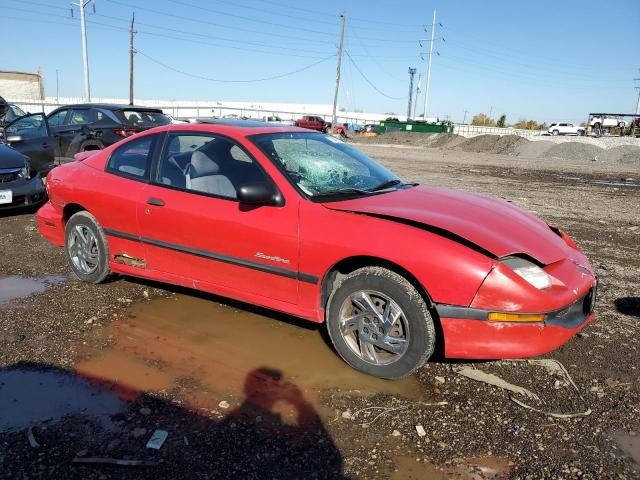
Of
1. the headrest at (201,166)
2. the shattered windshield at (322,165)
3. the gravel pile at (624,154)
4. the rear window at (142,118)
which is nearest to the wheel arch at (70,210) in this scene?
the headrest at (201,166)

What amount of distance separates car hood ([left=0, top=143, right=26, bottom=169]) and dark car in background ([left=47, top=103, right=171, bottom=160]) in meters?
2.68

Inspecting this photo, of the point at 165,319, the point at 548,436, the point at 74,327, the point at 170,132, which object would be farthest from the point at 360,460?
the point at 170,132

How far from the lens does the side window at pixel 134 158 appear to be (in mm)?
4355

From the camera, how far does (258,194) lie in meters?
3.46

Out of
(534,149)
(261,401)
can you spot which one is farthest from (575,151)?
(261,401)

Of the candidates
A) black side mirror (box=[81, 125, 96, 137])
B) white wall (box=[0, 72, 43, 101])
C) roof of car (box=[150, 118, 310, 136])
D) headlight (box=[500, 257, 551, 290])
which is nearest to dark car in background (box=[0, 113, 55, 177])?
black side mirror (box=[81, 125, 96, 137])

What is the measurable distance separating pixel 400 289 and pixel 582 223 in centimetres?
663

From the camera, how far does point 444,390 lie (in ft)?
10.4

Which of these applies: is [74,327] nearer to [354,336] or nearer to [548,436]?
[354,336]

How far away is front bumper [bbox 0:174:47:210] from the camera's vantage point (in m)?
7.61

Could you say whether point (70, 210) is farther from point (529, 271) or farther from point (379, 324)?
point (529, 271)

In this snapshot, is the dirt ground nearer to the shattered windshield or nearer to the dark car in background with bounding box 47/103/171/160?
the shattered windshield

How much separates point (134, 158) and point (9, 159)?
15.3ft

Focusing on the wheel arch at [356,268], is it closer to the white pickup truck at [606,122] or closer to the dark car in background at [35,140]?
the dark car in background at [35,140]
